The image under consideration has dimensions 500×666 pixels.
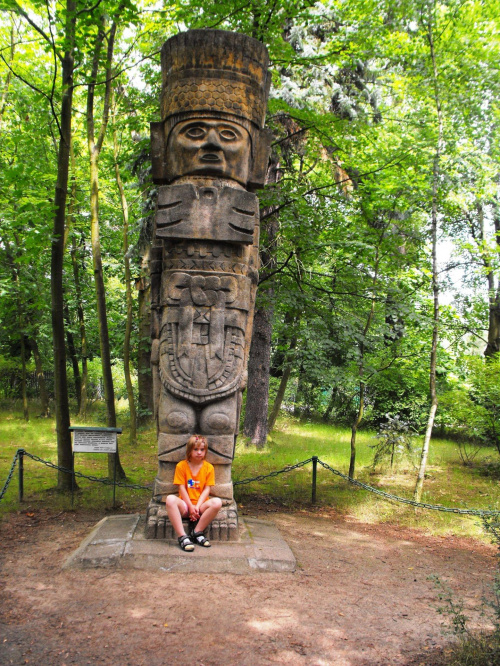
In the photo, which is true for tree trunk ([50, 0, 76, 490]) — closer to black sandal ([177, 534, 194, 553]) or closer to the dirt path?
the dirt path

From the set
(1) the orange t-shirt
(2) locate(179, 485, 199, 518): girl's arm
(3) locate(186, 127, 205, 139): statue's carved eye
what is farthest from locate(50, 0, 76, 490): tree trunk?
(2) locate(179, 485, 199, 518): girl's arm

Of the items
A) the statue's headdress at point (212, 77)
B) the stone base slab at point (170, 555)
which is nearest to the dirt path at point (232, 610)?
the stone base slab at point (170, 555)

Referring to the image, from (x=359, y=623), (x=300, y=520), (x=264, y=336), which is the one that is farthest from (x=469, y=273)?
(x=359, y=623)

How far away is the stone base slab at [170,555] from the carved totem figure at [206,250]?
365 mm

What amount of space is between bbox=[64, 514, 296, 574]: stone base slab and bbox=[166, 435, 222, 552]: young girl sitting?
Answer: 153 millimetres

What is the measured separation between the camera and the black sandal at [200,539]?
17.1 feet

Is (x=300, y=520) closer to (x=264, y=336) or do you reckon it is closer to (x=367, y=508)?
(x=367, y=508)

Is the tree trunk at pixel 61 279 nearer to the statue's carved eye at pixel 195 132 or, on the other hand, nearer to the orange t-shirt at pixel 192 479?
the statue's carved eye at pixel 195 132

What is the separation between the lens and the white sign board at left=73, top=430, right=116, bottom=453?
22.2ft

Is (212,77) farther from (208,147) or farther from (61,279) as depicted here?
(61,279)

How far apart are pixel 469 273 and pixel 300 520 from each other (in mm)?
11469

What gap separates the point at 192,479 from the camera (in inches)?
214

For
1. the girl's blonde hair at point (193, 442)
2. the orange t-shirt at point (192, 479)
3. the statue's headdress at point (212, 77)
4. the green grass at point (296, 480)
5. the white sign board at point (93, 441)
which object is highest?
the statue's headdress at point (212, 77)

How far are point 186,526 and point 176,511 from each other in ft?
0.95
